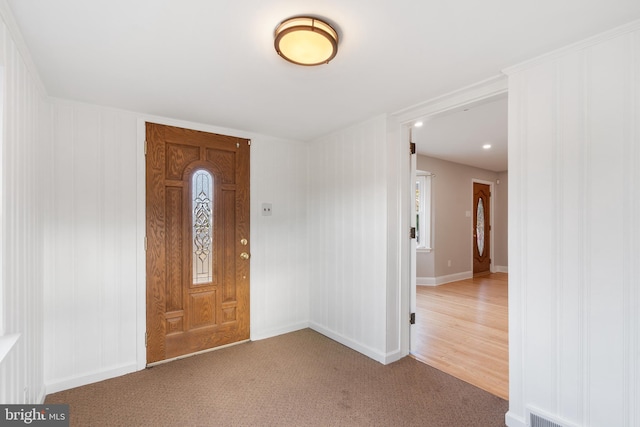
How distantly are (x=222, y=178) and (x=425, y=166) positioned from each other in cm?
408

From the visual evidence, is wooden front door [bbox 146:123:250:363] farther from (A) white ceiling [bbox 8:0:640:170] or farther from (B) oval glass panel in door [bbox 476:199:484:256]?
(B) oval glass panel in door [bbox 476:199:484:256]

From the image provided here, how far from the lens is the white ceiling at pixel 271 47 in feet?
4.90

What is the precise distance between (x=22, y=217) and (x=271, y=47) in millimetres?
1743

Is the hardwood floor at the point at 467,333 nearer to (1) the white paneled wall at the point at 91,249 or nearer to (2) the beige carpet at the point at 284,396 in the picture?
(2) the beige carpet at the point at 284,396

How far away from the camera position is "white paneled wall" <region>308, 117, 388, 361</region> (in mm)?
3049

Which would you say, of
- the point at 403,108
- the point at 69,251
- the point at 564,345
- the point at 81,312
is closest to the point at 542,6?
the point at 403,108

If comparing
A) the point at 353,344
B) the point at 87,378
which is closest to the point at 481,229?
the point at 353,344

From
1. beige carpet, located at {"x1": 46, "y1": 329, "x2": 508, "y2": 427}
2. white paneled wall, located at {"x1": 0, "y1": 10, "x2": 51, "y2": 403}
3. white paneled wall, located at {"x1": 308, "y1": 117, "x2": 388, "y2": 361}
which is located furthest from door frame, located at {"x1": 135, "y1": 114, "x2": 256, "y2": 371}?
white paneled wall, located at {"x1": 308, "y1": 117, "x2": 388, "y2": 361}

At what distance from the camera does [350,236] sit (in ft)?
11.1

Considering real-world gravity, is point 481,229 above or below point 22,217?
below

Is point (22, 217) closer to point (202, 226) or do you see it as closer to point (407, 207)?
point (202, 226)

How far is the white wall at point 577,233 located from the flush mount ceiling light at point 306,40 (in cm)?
125

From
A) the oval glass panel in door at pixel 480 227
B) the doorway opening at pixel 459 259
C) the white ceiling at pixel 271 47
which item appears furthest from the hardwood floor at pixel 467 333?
the white ceiling at pixel 271 47

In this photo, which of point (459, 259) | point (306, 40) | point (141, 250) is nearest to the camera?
point (306, 40)
